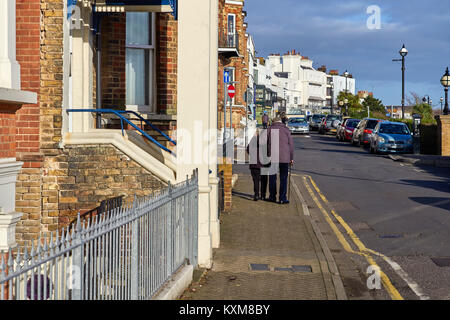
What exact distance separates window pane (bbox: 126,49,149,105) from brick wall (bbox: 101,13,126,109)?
39 cm

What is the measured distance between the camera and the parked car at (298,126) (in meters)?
49.8


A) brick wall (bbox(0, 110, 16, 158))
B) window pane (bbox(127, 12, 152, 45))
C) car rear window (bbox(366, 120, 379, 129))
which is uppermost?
window pane (bbox(127, 12, 152, 45))

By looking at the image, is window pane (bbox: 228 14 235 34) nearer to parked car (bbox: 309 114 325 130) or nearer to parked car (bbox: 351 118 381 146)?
parked car (bbox: 309 114 325 130)

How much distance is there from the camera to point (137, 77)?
44.4 feet

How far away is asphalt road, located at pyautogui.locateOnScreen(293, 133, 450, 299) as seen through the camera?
30.4 feet

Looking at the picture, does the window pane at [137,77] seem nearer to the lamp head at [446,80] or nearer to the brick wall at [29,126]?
the brick wall at [29,126]

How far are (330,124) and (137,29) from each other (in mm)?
41379

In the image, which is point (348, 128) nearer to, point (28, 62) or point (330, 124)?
point (330, 124)

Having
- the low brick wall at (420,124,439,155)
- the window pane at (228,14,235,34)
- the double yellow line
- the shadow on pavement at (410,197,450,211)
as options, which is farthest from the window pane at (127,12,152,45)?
the window pane at (228,14,235,34)

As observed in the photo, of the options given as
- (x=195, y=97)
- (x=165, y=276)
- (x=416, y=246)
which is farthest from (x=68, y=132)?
(x=416, y=246)

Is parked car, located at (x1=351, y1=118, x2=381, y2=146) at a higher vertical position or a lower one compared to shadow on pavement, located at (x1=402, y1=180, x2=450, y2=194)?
higher

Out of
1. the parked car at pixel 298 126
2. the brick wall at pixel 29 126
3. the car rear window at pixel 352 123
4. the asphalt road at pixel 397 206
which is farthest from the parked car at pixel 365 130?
the brick wall at pixel 29 126

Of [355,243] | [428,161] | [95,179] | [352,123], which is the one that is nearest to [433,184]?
[428,161]

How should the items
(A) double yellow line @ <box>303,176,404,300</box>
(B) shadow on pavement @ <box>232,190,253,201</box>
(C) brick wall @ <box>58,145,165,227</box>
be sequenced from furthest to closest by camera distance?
(B) shadow on pavement @ <box>232,190,253,201</box> → (C) brick wall @ <box>58,145,165,227</box> → (A) double yellow line @ <box>303,176,404,300</box>
